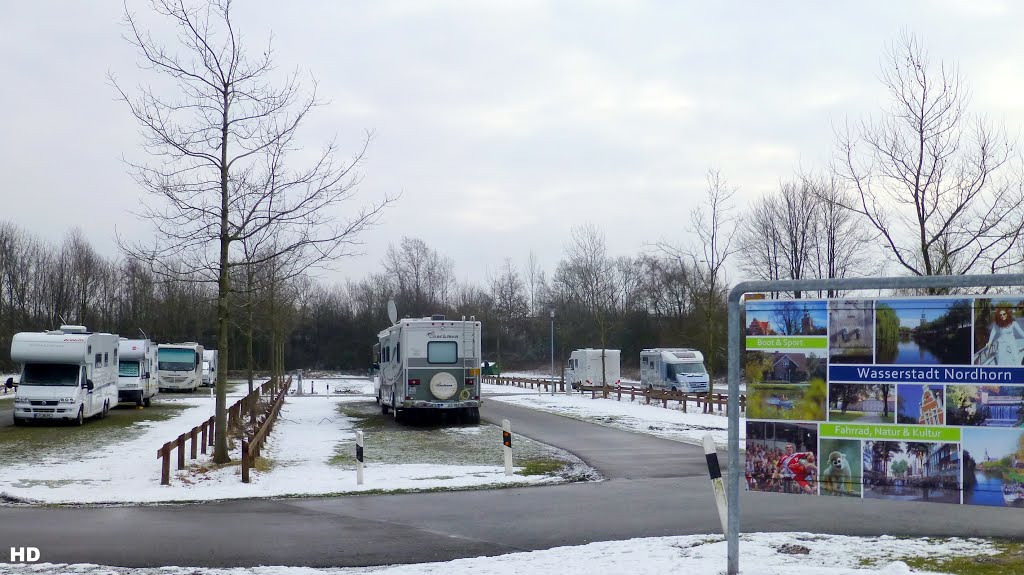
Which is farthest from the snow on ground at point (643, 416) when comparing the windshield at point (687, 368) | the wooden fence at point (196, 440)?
the wooden fence at point (196, 440)

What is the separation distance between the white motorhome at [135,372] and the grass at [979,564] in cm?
3277

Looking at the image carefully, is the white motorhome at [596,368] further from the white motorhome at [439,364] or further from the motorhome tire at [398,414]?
the white motorhome at [439,364]

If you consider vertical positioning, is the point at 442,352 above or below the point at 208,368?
above

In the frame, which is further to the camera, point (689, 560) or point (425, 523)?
point (425, 523)

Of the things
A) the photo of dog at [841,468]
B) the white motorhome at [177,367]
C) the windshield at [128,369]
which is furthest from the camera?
the white motorhome at [177,367]

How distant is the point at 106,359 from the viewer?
29.7 metres

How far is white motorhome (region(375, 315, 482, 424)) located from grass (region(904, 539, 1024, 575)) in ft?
60.0

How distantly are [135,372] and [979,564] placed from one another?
111ft

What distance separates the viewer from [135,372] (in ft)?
117

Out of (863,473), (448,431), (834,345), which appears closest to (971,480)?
(863,473)

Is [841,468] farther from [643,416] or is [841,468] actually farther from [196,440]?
[643,416]

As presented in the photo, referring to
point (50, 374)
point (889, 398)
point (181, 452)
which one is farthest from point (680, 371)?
point (889, 398)

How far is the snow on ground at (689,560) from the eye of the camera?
7641 mm

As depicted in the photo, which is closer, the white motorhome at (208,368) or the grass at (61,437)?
the grass at (61,437)
